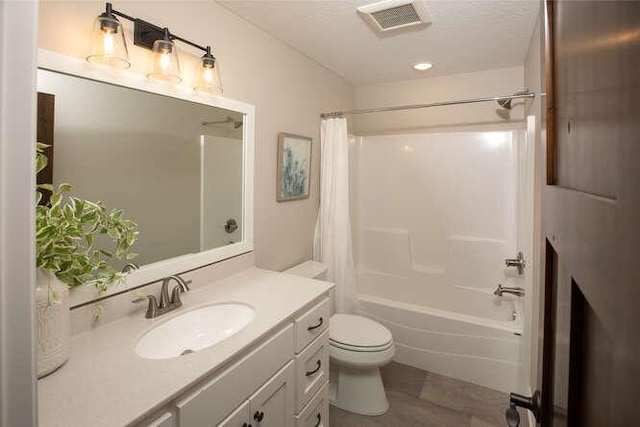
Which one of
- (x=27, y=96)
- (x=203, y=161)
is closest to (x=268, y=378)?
(x=203, y=161)

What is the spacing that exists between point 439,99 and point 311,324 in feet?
7.67

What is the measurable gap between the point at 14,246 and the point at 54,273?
0.81 meters

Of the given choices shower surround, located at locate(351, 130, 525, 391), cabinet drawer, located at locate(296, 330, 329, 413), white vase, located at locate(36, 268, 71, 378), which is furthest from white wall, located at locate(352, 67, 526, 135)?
white vase, located at locate(36, 268, 71, 378)

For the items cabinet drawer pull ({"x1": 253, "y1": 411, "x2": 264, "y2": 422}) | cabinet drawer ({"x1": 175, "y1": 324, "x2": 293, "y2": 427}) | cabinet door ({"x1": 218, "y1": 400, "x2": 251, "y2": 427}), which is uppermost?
cabinet drawer ({"x1": 175, "y1": 324, "x2": 293, "y2": 427})

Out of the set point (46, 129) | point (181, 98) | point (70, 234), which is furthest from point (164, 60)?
point (70, 234)

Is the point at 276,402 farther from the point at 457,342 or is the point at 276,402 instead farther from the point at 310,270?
the point at 457,342

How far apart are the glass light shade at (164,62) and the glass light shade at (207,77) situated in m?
0.13

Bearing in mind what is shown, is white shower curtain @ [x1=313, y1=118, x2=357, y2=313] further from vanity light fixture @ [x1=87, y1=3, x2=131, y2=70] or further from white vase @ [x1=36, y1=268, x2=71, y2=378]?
white vase @ [x1=36, y1=268, x2=71, y2=378]

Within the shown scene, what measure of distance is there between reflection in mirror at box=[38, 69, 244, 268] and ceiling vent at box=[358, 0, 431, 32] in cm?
90

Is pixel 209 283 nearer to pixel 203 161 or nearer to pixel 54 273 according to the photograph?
pixel 203 161

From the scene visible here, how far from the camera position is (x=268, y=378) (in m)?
1.26

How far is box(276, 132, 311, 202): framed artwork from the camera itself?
7.20 feet

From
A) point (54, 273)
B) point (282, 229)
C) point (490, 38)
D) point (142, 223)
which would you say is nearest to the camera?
point (54, 273)

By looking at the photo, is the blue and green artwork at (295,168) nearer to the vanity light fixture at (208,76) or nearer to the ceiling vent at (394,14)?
the vanity light fixture at (208,76)
